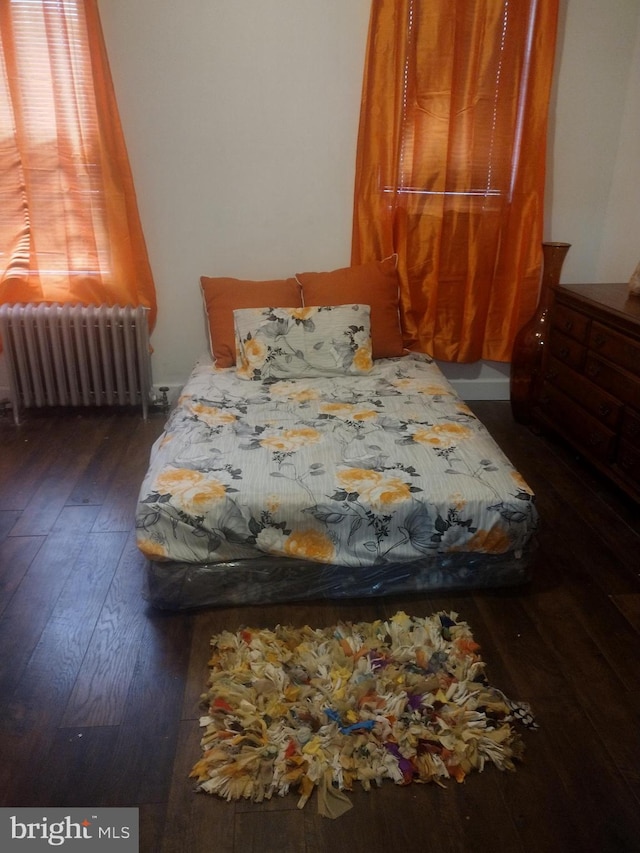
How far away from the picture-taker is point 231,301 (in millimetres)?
2969

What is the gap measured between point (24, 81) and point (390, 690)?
2907 millimetres

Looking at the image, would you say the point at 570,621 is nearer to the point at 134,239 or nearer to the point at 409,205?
the point at 409,205

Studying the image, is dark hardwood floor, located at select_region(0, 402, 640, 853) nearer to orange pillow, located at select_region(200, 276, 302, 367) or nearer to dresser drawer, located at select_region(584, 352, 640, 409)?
dresser drawer, located at select_region(584, 352, 640, 409)

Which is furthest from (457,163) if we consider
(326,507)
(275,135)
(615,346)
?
(326,507)

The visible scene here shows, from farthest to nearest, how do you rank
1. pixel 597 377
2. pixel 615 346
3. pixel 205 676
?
pixel 597 377
pixel 615 346
pixel 205 676

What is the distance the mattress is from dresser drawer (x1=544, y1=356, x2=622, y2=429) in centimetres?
70

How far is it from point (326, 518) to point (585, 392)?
4.89 ft

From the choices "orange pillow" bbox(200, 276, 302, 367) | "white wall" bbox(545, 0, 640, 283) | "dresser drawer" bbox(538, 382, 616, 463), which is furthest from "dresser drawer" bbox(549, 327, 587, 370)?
"orange pillow" bbox(200, 276, 302, 367)

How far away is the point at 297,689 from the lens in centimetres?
163

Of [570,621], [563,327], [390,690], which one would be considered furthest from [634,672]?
[563,327]
